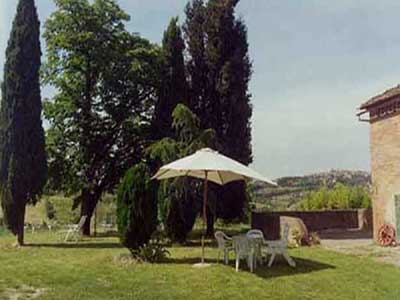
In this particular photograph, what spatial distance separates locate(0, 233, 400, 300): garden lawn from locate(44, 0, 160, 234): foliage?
9977 millimetres

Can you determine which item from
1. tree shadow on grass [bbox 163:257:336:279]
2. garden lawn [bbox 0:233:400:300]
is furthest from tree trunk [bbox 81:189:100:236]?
tree shadow on grass [bbox 163:257:336:279]

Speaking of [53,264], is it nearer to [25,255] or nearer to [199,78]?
[25,255]

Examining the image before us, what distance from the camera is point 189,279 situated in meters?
11.5

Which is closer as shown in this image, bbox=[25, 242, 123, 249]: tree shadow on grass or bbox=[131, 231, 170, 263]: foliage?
bbox=[131, 231, 170, 263]: foliage

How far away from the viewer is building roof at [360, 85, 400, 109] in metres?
18.9

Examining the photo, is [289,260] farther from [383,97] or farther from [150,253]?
[383,97]

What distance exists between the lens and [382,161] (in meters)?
20.1

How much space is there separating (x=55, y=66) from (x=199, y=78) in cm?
694

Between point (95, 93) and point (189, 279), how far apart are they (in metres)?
15.6

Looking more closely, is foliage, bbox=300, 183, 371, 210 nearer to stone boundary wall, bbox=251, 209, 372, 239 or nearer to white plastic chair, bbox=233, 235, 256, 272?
stone boundary wall, bbox=251, 209, 372, 239

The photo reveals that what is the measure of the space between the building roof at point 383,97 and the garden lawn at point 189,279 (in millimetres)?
6806

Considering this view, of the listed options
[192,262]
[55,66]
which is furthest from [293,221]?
[55,66]

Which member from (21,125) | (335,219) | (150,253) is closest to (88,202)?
(21,125)

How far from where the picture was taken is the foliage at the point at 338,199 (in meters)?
33.9
